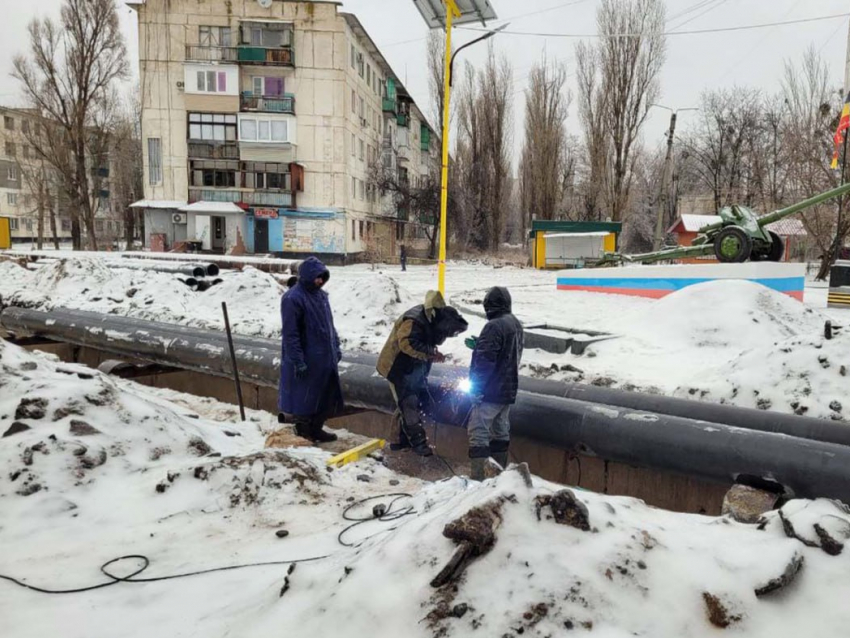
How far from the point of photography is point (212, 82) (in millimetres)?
33500

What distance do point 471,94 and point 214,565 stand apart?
41.6 m

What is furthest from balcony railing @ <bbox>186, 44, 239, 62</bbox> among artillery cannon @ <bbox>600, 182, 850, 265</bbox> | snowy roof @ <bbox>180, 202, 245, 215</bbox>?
artillery cannon @ <bbox>600, 182, 850, 265</bbox>

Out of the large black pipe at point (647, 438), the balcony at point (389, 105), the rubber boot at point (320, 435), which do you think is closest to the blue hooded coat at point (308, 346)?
the rubber boot at point (320, 435)

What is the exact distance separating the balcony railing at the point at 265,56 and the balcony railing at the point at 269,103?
67.6 inches

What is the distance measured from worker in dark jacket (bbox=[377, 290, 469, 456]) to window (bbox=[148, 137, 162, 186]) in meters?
32.8

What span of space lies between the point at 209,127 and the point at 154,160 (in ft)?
11.5

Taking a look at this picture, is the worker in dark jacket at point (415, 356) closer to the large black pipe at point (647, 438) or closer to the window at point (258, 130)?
the large black pipe at point (647, 438)

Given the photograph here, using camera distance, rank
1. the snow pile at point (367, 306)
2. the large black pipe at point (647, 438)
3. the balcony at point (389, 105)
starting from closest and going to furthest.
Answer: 1. the large black pipe at point (647, 438)
2. the snow pile at point (367, 306)
3. the balcony at point (389, 105)

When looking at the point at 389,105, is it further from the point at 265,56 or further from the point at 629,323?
the point at 629,323

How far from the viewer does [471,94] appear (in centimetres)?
4119

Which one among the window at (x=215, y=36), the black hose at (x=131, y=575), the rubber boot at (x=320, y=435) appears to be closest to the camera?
the black hose at (x=131, y=575)

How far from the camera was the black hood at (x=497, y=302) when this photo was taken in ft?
15.2

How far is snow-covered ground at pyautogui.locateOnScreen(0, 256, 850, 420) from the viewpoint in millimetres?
5930

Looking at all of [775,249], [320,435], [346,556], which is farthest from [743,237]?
[346,556]
